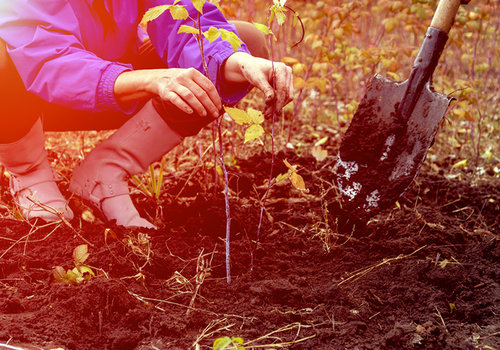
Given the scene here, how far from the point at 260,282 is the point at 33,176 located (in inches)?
44.3

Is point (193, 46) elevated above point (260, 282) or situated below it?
above

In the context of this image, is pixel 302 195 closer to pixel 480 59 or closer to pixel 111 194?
pixel 111 194

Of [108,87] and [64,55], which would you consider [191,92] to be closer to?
[108,87]

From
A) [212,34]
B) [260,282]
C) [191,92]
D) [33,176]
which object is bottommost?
[33,176]

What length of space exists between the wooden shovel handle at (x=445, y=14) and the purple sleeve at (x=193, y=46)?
27.8 inches

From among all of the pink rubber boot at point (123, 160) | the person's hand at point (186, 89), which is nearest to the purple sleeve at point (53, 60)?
the person's hand at point (186, 89)

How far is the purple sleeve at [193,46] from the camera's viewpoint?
74.0 inches

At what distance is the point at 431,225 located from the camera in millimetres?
2156

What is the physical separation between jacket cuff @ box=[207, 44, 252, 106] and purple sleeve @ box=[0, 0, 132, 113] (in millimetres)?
297

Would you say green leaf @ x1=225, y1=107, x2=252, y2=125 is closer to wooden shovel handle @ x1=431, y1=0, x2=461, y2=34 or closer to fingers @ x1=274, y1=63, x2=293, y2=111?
fingers @ x1=274, y1=63, x2=293, y2=111

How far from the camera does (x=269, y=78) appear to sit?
1.71 meters

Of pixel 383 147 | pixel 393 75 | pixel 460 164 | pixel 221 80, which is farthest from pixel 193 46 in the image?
pixel 460 164

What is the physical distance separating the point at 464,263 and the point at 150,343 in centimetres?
114

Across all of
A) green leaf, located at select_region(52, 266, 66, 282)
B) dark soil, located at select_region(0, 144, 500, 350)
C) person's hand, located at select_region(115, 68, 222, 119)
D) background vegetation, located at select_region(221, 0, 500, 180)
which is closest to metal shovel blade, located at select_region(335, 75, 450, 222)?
dark soil, located at select_region(0, 144, 500, 350)
